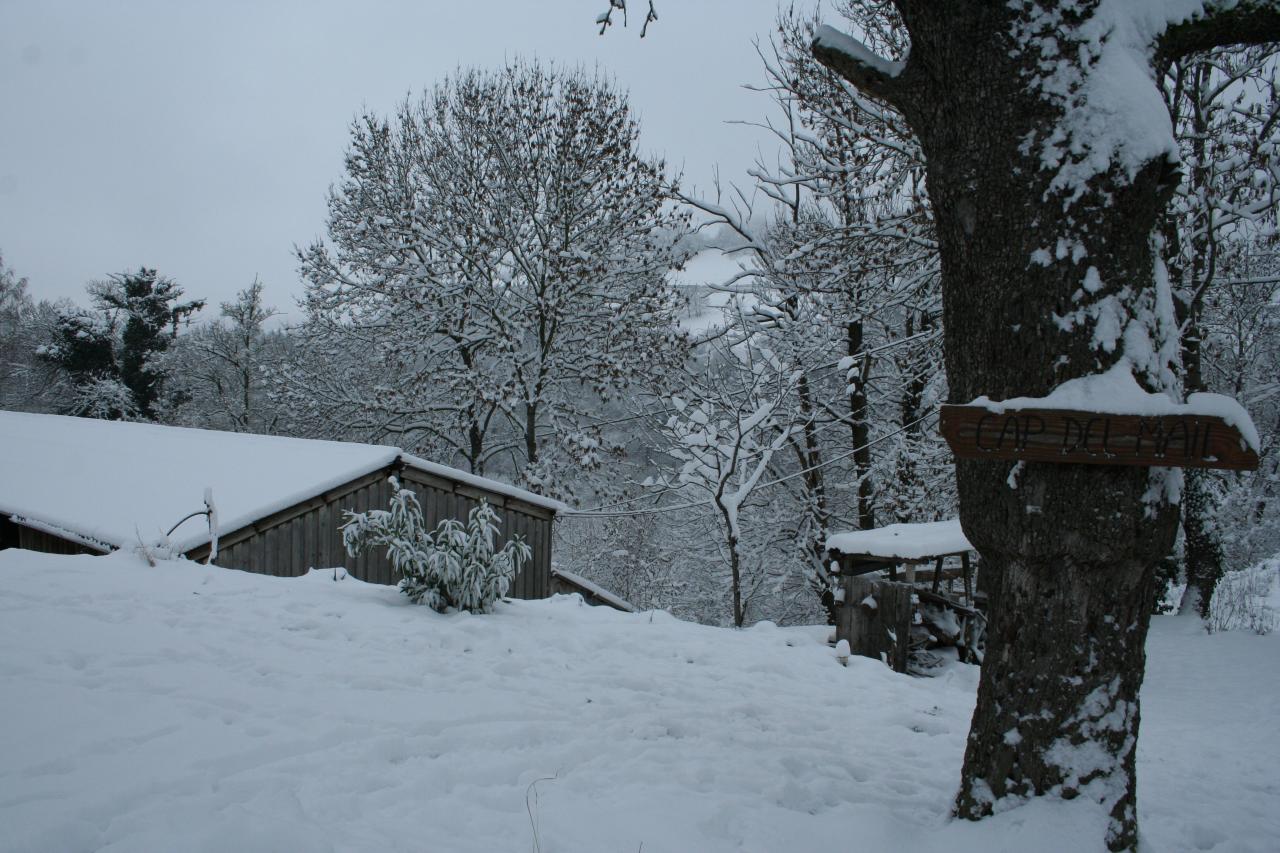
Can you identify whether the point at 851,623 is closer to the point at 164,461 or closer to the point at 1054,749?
the point at 1054,749

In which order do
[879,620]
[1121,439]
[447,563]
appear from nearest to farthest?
[1121,439] → [447,563] → [879,620]

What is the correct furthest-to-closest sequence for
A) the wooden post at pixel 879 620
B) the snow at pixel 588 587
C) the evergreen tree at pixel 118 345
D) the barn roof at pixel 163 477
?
the evergreen tree at pixel 118 345, the snow at pixel 588 587, the barn roof at pixel 163 477, the wooden post at pixel 879 620

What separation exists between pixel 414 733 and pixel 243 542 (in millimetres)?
6969

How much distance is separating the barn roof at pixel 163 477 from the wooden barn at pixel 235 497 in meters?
0.02

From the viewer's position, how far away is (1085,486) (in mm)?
2877

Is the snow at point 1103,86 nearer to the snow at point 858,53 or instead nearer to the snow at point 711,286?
the snow at point 858,53

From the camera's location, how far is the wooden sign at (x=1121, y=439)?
269cm

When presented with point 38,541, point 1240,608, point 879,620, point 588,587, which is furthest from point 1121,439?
point 38,541

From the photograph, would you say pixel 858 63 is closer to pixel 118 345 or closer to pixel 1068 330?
pixel 1068 330

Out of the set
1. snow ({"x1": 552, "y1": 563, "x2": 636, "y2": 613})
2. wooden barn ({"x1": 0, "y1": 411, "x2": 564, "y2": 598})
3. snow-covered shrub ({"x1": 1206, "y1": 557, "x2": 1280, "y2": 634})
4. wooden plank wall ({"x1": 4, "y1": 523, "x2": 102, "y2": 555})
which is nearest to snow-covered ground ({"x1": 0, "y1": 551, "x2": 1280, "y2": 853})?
wooden barn ({"x1": 0, "y1": 411, "x2": 564, "y2": 598})

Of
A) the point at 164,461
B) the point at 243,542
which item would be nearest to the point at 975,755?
the point at 243,542

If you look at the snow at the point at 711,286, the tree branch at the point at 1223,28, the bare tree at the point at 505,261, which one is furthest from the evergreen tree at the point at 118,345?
the tree branch at the point at 1223,28

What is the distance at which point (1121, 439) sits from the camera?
2717mm

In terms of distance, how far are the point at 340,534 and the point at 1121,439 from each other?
10015 millimetres
